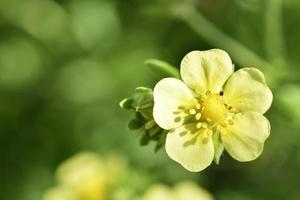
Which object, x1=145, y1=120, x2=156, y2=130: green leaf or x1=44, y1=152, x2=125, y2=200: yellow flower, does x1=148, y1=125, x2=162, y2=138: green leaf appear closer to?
x1=145, y1=120, x2=156, y2=130: green leaf

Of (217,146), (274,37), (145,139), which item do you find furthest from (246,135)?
(274,37)

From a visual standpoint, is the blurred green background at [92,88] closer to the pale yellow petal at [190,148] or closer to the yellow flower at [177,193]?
the yellow flower at [177,193]

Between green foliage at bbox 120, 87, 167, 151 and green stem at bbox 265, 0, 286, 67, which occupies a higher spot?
green stem at bbox 265, 0, 286, 67

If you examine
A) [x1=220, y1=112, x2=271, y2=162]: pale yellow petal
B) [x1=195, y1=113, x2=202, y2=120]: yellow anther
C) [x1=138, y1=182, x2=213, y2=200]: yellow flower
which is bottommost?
[x1=220, y1=112, x2=271, y2=162]: pale yellow petal

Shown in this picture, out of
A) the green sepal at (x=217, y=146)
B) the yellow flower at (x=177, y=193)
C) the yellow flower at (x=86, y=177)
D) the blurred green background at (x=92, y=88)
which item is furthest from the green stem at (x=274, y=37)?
the green sepal at (x=217, y=146)

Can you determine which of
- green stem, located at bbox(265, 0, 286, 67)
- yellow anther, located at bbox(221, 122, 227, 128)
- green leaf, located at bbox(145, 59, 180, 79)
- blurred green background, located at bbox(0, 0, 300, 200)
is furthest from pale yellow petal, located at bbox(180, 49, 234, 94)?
blurred green background, located at bbox(0, 0, 300, 200)

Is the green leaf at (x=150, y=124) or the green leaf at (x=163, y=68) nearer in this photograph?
the green leaf at (x=150, y=124)

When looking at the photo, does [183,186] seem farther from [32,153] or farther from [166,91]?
[166,91]

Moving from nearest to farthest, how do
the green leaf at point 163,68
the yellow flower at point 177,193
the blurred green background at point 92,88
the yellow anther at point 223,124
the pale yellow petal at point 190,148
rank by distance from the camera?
the pale yellow petal at point 190,148 < the yellow anther at point 223,124 < the green leaf at point 163,68 < the yellow flower at point 177,193 < the blurred green background at point 92,88

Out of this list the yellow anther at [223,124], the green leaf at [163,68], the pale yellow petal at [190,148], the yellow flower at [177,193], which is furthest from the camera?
the yellow flower at [177,193]

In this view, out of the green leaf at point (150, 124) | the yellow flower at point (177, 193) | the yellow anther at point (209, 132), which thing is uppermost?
the yellow flower at point (177, 193)
